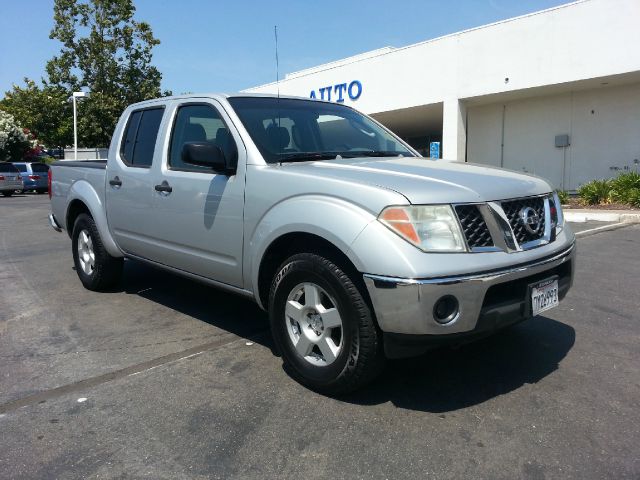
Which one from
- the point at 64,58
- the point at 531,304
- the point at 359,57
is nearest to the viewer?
the point at 531,304

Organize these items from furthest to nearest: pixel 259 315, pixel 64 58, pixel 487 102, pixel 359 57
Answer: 1. pixel 64 58
2. pixel 359 57
3. pixel 487 102
4. pixel 259 315

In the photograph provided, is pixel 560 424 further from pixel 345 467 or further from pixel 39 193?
pixel 39 193

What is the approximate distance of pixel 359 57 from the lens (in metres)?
24.0

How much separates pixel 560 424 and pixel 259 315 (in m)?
2.80

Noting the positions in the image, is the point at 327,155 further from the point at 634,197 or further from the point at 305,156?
the point at 634,197

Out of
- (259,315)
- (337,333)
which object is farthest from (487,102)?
(337,333)

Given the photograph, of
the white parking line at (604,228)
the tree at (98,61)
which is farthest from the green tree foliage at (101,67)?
the white parking line at (604,228)

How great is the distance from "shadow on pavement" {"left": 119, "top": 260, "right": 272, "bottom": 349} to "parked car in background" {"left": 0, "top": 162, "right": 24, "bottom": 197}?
22914mm

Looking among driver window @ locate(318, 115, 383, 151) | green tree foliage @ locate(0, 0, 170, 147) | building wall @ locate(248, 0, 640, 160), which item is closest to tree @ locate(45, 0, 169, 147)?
green tree foliage @ locate(0, 0, 170, 147)

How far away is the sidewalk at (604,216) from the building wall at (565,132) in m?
5.22

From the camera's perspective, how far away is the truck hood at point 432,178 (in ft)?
9.82

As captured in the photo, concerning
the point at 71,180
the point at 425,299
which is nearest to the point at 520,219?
the point at 425,299

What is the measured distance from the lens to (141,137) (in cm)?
505

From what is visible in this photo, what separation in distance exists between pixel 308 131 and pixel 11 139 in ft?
142
